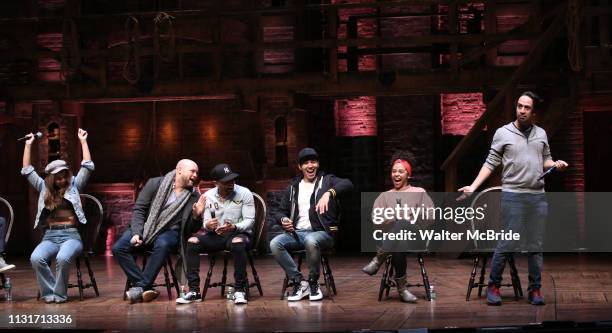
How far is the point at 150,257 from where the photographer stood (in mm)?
8625

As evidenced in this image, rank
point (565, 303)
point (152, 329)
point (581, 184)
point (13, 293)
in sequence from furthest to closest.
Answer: point (581, 184) → point (13, 293) → point (565, 303) → point (152, 329)

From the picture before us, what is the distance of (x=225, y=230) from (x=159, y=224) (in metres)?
0.61

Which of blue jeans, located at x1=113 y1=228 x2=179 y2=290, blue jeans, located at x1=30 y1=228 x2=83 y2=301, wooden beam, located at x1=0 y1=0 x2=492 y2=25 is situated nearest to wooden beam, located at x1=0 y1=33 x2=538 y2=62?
wooden beam, located at x1=0 y1=0 x2=492 y2=25

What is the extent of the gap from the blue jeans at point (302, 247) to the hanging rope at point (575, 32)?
3.60 metres

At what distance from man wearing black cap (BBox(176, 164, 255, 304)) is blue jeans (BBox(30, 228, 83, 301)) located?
3.31 ft

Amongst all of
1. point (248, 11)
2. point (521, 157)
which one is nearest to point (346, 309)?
point (521, 157)

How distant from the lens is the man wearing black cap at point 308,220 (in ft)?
27.5

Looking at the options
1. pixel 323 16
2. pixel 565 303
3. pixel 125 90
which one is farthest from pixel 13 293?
pixel 323 16

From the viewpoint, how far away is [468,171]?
14.0 m

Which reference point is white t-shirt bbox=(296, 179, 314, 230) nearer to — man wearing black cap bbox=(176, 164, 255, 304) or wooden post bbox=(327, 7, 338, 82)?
man wearing black cap bbox=(176, 164, 255, 304)

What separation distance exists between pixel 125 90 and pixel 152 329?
6.17 m

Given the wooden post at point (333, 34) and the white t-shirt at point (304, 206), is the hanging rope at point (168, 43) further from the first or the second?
the white t-shirt at point (304, 206)

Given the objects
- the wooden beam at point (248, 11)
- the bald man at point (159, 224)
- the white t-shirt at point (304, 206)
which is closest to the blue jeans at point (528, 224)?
the white t-shirt at point (304, 206)

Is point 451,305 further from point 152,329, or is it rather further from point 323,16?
point 323,16
